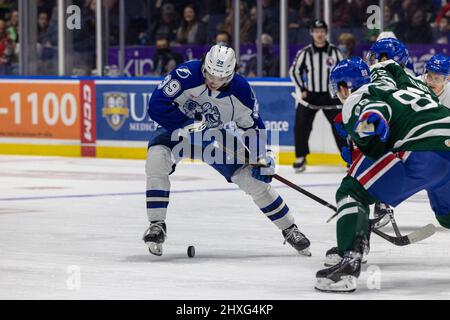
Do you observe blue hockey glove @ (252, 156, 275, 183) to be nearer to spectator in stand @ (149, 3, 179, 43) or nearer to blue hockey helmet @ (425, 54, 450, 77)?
blue hockey helmet @ (425, 54, 450, 77)

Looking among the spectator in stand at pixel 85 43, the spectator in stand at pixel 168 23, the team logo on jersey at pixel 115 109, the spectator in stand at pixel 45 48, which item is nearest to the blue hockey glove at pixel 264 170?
the team logo on jersey at pixel 115 109

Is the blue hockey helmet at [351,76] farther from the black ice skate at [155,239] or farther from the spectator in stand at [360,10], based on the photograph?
the spectator in stand at [360,10]

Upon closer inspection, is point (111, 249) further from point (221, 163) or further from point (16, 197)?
point (16, 197)

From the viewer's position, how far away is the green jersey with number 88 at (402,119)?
5.89 metres

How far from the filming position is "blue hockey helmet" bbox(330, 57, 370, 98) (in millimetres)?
6121

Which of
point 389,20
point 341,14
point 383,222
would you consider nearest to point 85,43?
Result: point 341,14

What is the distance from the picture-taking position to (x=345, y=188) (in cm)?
603

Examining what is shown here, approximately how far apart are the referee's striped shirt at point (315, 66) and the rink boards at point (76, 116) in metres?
0.88

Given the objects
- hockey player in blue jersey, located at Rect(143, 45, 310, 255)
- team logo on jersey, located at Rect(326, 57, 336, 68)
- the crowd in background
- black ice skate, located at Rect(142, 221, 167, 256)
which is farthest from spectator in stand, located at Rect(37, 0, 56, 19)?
black ice skate, located at Rect(142, 221, 167, 256)

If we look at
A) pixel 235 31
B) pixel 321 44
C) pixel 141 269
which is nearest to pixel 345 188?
pixel 141 269

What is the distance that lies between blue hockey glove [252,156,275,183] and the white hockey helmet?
1.66 ft

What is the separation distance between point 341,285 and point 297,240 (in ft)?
4.64

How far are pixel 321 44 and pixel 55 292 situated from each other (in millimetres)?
7605

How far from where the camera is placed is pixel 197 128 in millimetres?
7418
